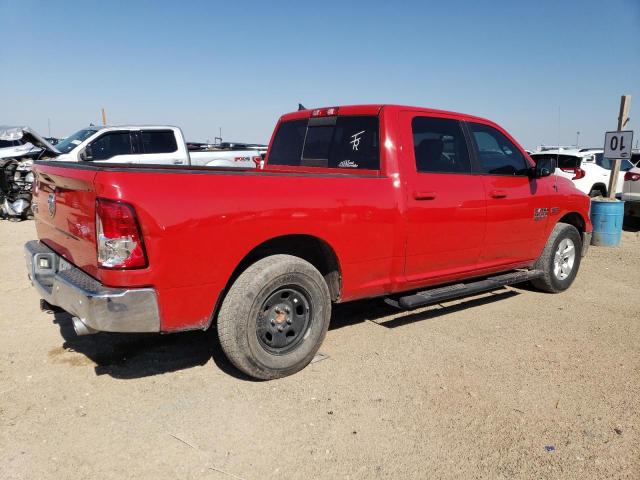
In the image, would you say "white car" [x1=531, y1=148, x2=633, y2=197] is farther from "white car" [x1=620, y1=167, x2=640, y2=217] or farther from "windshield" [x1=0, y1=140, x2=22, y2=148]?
"windshield" [x1=0, y1=140, x2=22, y2=148]

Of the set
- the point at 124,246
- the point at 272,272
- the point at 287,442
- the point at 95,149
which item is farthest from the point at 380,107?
the point at 95,149

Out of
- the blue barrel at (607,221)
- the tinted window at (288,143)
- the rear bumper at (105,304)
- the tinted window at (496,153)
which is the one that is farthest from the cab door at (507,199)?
the blue barrel at (607,221)

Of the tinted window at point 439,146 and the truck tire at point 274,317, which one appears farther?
the tinted window at point 439,146

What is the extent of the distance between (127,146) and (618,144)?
31.6 feet

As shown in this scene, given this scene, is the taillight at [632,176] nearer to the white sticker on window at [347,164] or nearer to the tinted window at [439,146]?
the tinted window at [439,146]

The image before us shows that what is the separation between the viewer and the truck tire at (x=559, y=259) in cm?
565

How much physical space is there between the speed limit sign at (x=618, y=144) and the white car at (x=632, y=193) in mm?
2054

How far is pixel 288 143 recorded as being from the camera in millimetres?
5098

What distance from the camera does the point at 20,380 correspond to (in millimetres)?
3488

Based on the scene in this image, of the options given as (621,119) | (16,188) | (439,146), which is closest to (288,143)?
(439,146)

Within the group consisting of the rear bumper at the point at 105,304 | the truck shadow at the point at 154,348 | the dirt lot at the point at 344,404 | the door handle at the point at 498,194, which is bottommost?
the dirt lot at the point at 344,404

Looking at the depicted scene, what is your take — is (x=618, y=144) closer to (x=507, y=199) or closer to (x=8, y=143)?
(x=507, y=199)

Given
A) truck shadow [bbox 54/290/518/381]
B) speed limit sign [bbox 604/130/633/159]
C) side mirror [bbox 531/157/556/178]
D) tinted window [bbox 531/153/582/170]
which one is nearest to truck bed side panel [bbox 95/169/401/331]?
truck shadow [bbox 54/290/518/381]

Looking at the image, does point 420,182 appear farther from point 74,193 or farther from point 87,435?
point 87,435
